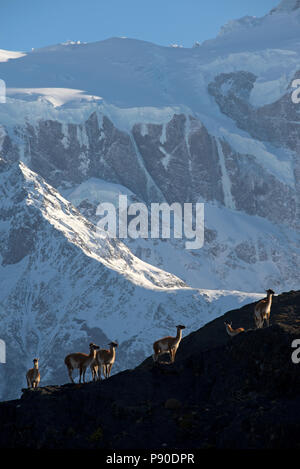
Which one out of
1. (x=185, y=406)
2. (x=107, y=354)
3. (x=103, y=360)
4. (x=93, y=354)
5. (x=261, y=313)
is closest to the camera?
(x=185, y=406)

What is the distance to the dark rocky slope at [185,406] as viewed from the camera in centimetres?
4850

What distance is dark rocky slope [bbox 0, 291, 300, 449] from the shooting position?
48.5m

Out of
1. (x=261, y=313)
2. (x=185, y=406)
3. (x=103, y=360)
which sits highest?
(x=261, y=313)

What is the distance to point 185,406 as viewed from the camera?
52625 mm

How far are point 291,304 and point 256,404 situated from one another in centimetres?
1925

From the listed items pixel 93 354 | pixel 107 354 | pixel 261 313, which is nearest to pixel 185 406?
pixel 107 354

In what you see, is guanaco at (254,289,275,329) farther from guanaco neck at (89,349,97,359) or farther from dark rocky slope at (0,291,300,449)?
guanaco neck at (89,349,97,359)

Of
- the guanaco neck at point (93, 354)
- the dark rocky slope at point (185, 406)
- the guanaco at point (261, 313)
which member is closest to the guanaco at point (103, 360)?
the guanaco neck at point (93, 354)

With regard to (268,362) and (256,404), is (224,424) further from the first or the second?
(268,362)

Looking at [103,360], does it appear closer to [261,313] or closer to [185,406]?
[185,406]

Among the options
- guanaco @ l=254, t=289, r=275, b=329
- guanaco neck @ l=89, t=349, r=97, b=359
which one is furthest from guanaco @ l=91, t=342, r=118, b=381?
guanaco @ l=254, t=289, r=275, b=329

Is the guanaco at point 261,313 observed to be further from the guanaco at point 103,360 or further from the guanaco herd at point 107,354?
the guanaco at point 103,360

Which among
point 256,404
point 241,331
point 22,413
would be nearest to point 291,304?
point 241,331
